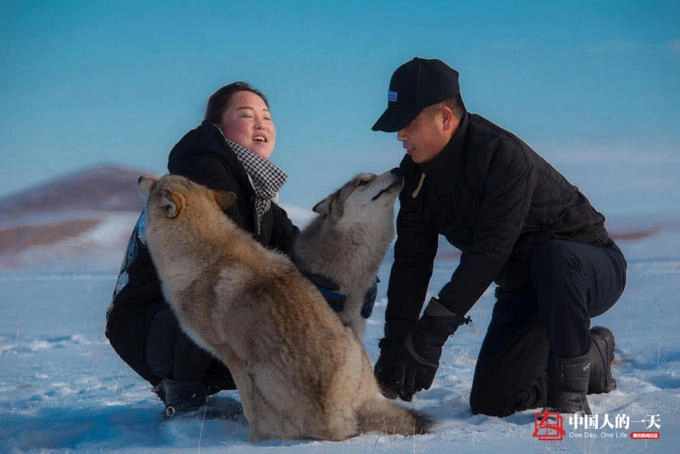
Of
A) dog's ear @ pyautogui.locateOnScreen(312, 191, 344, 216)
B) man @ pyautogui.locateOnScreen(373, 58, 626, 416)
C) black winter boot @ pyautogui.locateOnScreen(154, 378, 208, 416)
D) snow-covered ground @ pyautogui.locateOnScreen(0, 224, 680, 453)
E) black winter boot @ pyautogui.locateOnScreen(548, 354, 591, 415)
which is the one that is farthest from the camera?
dog's ear @ pyautogui.locateOnScreen(312, 191, 344, 216)

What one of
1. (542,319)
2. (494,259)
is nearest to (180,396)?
(494,259)

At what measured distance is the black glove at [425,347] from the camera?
398cm

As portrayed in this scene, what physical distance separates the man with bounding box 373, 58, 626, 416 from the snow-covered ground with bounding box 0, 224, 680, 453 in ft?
1.00

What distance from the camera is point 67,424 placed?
4.38 metres

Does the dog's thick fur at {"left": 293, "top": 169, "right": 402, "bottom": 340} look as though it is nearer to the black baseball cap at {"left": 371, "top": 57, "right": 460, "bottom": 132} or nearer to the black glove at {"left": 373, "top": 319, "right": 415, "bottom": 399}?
the black glove at {"left": 373, "top": 319, "right": 415, "bottom": 399}

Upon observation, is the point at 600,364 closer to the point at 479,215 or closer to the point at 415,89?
the point at 479,215

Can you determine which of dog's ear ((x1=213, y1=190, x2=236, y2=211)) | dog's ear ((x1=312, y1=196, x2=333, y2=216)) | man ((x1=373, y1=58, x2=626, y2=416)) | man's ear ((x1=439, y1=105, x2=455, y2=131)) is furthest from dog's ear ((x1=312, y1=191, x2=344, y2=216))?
man's ear ((x1=439, y1=105, x2=455, y2=131))

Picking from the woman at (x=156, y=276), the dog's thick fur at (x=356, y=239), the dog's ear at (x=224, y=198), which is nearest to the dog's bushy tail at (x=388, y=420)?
the dog's thick fur at (x=356, y=239)

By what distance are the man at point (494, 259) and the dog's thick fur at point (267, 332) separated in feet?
2.26

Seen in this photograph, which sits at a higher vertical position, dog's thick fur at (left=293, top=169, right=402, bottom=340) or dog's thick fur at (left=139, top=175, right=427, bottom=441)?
dog's thick fur at (left=293, top=169, right=402, bottom=340)

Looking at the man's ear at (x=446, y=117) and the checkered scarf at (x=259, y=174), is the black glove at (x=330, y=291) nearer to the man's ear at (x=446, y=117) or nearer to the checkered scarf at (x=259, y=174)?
the checkered scarf at (x=259, y=174)

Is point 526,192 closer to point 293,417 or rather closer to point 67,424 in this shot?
point 293,417

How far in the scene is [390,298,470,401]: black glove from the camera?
13.1ft

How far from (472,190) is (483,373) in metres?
1.26
